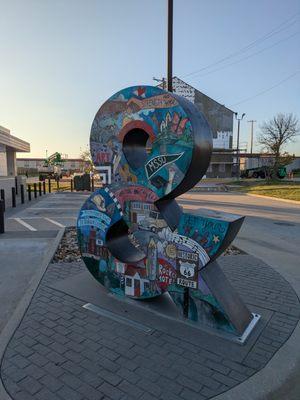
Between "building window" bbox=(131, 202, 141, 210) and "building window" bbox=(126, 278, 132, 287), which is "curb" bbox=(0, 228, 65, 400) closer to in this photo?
"building window" bbox=(126, 278, 132, 287)

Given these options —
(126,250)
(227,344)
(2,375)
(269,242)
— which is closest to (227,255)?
(269,242)

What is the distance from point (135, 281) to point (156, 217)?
957mm

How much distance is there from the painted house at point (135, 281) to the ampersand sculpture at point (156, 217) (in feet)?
0.04

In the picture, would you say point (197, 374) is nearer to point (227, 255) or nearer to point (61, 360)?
point (61, 360)

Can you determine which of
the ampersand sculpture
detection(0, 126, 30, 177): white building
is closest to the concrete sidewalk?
the ampersand sculpture

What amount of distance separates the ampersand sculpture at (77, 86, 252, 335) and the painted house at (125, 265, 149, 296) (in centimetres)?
1

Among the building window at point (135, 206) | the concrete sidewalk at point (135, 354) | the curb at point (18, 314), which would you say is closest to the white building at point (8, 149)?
the curb at point (18, 314)

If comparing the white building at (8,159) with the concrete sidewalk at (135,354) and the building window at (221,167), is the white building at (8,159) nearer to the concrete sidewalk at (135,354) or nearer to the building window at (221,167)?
the concrete sidewalk at (135,354)

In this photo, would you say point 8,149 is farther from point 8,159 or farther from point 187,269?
point 187,269

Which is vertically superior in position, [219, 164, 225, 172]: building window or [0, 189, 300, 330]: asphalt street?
[219, 164, 225, 172]: building window

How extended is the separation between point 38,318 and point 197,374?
2080mm

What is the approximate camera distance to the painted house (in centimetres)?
423

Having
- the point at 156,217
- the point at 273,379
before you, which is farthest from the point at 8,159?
the point at 273,379

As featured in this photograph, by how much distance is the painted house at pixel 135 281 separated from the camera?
423 centimetres
